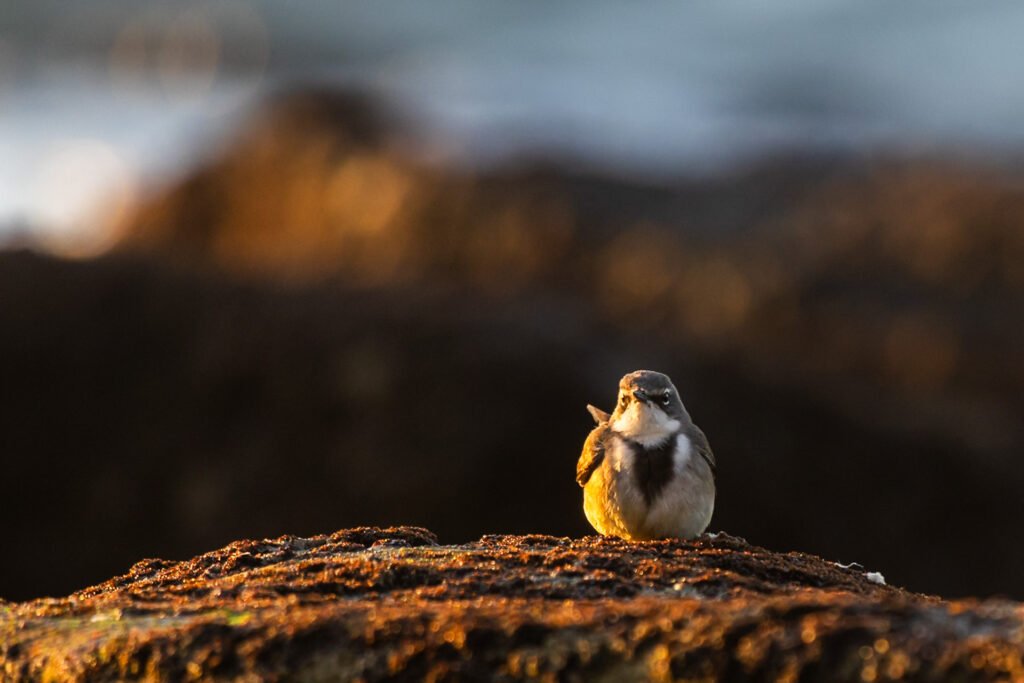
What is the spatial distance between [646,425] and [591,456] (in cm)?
36

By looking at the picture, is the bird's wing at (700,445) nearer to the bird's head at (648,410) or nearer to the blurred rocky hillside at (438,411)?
the bird's head at (648,410)

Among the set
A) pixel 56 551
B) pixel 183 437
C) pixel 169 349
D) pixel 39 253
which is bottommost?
pixel 56 551

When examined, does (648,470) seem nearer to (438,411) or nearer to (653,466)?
(653,466)

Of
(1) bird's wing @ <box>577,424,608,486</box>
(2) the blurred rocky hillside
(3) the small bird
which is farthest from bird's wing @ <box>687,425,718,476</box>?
(2) the blurred rocky hillside

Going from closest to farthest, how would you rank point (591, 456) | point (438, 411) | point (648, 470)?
point (648, 470) → point (591, 456) → point (438, 411)

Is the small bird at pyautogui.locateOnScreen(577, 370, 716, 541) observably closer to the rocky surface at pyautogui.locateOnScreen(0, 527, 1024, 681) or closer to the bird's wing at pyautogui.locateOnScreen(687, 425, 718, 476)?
the bird's wing at pyautogui.locateOnScreen(687, 425, 718, 476)

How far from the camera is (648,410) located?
754 centimetres

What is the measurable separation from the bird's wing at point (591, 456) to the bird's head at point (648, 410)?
0.39ft

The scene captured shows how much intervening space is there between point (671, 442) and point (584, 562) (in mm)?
1953

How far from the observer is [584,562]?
557cm

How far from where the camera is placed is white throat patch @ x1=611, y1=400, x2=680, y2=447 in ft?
24.5

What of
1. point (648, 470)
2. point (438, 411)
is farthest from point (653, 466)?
point (438, 411)

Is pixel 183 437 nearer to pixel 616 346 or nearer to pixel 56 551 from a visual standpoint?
pixel 56 551

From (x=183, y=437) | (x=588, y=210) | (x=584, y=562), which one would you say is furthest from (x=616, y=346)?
(x=584, y=562)
